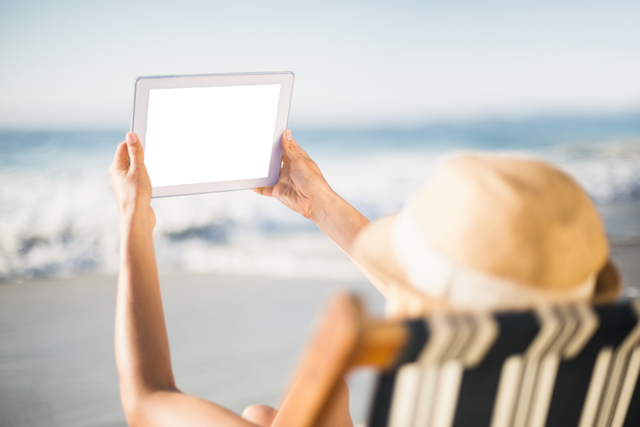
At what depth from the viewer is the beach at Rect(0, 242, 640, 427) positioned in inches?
79.3

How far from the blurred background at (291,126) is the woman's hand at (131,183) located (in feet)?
3.93

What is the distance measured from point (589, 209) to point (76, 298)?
281 cm

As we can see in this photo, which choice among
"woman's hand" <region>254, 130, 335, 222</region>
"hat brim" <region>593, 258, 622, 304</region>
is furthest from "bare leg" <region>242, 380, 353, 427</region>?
"hat brim" <region>593, 258, 622, 304</region>

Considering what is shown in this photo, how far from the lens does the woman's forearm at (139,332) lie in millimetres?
708

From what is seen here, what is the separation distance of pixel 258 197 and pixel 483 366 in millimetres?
4324

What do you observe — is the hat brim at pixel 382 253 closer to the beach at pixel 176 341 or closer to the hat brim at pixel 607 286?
the hat brim at pixel 607 286

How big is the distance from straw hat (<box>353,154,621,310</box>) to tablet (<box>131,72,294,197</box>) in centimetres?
64

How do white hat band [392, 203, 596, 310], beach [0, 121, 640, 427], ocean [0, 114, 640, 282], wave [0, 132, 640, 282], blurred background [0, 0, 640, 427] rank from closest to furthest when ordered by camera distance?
1. white hat band [392, 203, 596, 310]
2. beach [0, 121, 640, 427]
3. blurred background [0, 0, 640, 427]
4. wave [0, 132, 640, 282]
5. ocean [0, 114, 640, 282]

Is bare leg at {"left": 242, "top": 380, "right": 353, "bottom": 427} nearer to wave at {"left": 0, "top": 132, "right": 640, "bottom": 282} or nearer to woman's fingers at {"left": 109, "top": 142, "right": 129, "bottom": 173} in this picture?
woman's fingers at {"left": 109, "top": 142, "right": 129, "bottom": 173}

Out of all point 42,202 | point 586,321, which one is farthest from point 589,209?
point 42,202

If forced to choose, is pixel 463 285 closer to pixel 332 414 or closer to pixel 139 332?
pixel 139 332

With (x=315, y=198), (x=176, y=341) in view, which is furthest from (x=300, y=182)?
(x=176, y=341)

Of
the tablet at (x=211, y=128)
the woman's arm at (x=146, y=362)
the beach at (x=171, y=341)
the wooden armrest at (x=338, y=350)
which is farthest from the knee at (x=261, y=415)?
the beach at (x=171, y=341)

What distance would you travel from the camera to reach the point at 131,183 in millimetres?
869
